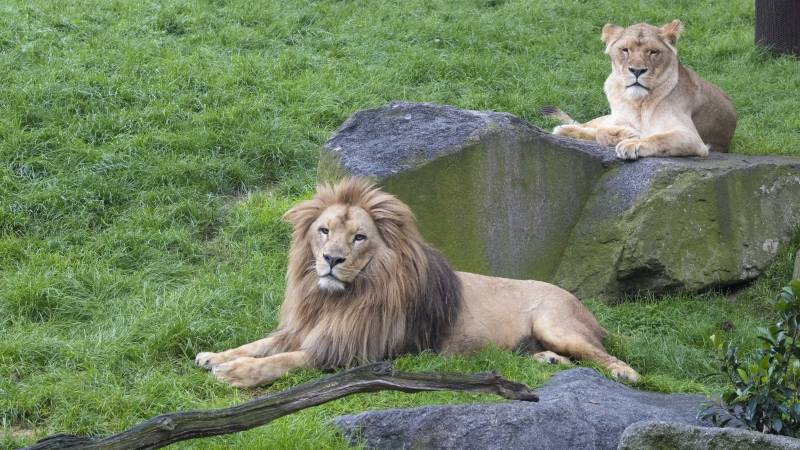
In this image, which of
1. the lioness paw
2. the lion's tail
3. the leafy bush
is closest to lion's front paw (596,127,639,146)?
the lion's tail

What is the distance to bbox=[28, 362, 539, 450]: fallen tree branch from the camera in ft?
13.1

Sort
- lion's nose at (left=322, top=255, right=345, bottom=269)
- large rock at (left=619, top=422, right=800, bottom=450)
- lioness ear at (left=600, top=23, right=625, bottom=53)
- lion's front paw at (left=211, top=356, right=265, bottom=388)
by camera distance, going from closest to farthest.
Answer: large rock at (left=619, top=422, right=800, bottom=450) < lion's front paw at (left=211, top=356, right=265, bottom=388) < lion's nose at (left=322, top=255, right=345, bottom=269) < lioness ear at (left=600, top=23, right=625, bottom=53)

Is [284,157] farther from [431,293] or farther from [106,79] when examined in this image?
[431,293]

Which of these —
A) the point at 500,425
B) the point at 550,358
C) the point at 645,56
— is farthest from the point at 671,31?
the point at 500,425

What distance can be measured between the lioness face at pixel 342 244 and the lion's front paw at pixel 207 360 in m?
0.72

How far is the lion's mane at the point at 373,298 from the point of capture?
5922mm

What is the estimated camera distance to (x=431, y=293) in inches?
241

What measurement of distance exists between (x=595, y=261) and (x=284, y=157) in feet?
9.86

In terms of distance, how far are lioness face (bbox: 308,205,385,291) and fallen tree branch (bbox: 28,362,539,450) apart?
148 centimetres

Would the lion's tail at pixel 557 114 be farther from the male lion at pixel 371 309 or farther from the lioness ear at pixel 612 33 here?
the male lion at pixel 371 309

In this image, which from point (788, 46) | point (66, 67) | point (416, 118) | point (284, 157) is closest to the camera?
point (416, 118)

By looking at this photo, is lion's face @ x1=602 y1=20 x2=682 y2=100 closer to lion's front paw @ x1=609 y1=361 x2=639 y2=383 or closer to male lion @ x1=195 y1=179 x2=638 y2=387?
male lion @ x1=195 y1=179 x2=638 y2=387

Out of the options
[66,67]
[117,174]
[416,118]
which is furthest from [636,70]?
[66,67]

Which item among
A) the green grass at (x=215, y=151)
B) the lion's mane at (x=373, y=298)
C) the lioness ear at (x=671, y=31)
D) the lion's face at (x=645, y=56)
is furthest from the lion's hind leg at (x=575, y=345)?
the lioness ear at (x=671, y=31)
